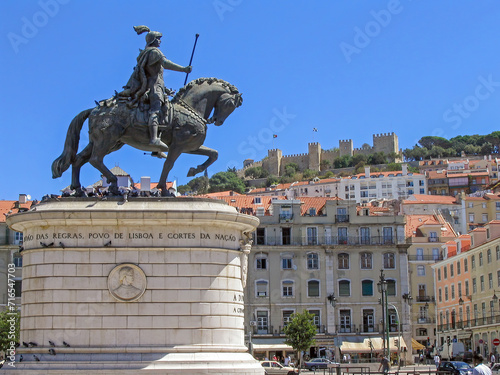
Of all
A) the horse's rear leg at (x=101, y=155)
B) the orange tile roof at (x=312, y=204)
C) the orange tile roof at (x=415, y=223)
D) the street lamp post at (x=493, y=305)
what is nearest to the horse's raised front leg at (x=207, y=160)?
the horse's rear leg at (x=101, y=155)

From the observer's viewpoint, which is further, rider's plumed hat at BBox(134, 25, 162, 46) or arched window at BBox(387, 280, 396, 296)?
arched window at BBox(387, 280, 396, 296)

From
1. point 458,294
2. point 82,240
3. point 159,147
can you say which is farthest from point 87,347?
point 458,294

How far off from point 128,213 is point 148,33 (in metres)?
5.04

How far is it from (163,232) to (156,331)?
2.28 m

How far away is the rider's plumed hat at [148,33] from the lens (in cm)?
Result: 2109

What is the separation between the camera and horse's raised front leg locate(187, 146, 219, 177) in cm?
2175

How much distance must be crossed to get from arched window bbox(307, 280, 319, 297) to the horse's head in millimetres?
41868

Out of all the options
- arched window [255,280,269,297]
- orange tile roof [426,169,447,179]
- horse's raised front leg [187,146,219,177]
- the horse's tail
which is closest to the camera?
the horse's tail

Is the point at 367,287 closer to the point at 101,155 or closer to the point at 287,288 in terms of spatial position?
the point at 287,288

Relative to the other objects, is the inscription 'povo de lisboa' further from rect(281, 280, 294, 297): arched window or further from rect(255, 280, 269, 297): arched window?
rect(281, 280, 294, 297): arched window

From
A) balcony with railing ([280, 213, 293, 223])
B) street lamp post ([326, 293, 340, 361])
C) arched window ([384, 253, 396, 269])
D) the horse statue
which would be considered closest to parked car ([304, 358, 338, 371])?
street lamp post ([326, 293, 340, 361])

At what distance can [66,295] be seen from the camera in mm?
18766

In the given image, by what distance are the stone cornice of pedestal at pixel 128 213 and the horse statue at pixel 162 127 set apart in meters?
0.81

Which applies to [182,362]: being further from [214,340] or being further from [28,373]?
[28,373]
